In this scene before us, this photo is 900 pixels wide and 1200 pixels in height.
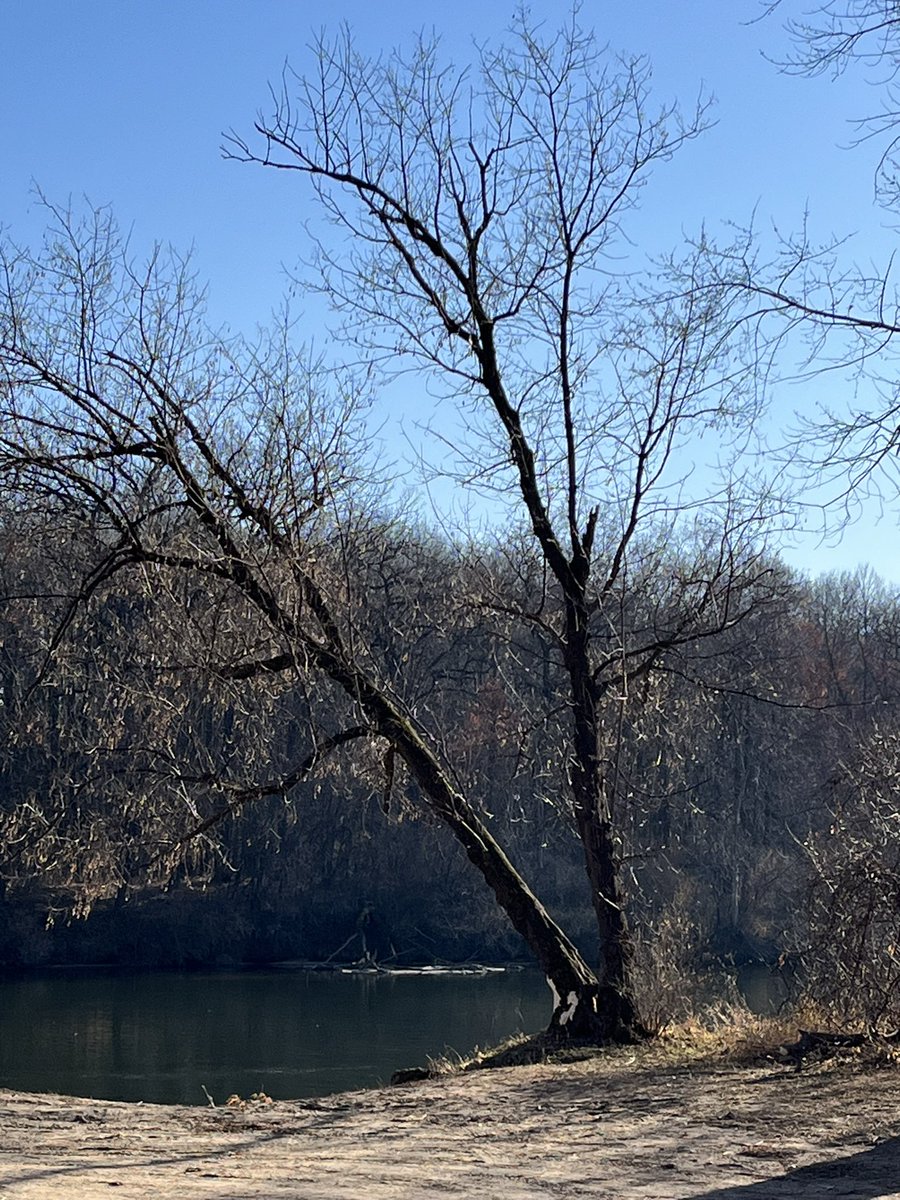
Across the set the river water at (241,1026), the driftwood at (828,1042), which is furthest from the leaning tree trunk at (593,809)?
the river water at (241,1026)

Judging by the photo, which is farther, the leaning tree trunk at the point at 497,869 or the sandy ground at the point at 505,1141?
the leaning tree trunk at the point at 497,869

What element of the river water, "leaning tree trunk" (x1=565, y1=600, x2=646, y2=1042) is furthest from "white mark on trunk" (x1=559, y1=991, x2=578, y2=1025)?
the river water

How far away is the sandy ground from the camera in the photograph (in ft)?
20.0

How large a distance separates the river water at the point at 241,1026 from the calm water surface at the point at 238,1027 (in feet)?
0.12

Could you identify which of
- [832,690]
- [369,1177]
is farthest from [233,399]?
[832,690]

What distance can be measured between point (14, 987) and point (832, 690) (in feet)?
80.3

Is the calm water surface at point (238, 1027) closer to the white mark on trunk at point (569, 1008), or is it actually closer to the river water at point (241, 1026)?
the river water at point (241, 1026)

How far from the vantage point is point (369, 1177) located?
6.31 m

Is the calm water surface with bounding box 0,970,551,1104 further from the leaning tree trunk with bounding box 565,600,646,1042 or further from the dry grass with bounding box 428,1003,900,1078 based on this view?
the leaning tree trunk with bounding box 565,600,646,1042

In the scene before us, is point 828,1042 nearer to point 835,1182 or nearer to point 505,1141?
point 505,1141

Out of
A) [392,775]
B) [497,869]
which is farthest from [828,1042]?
[392,775]

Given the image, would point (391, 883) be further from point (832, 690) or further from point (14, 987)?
point (832, 690)

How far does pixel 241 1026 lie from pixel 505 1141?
68.7 ft

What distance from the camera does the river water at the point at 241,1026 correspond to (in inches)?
839
